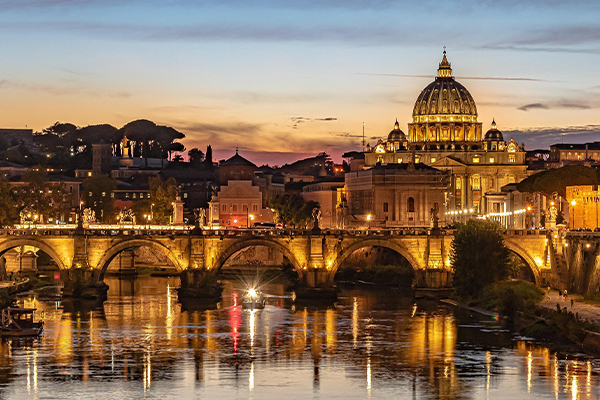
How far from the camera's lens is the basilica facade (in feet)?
571

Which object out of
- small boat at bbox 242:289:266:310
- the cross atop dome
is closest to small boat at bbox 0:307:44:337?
small boat at bbox 242:289:266:310

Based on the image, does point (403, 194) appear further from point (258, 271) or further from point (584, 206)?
point (584, 206)

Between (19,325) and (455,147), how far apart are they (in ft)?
402

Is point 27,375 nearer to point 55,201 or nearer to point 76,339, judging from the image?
point 76,339

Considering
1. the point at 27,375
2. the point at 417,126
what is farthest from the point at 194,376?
the point at 417,126

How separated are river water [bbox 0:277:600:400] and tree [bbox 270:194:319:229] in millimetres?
53325

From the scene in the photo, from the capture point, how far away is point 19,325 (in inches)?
2450

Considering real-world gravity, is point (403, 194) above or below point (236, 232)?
above

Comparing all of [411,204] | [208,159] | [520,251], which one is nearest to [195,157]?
[208,159]

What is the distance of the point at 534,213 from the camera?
345 ft

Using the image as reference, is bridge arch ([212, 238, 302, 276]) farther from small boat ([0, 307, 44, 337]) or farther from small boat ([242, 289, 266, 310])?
small boat ([0, 307, 44, 337])

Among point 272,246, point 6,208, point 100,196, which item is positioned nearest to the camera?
point 272,246

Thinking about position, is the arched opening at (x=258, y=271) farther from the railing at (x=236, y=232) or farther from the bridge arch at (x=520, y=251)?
the bridge arch at (x=520, y=251)

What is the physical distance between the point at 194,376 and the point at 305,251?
30.0 metres
